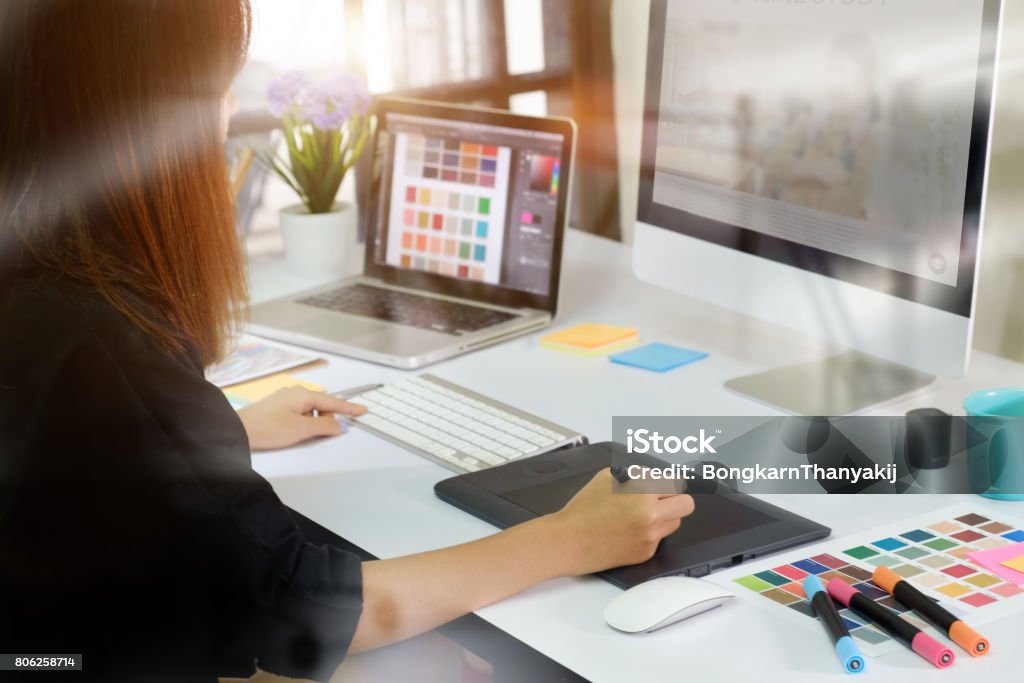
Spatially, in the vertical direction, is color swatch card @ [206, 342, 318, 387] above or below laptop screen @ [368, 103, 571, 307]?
below

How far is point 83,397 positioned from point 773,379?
2.78 ft

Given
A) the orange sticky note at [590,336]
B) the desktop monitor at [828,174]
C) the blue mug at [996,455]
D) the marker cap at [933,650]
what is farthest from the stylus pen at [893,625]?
the orange sticky note at [590,336]

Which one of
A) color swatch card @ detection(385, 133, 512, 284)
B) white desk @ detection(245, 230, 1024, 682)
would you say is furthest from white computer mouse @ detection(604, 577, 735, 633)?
color swatch card @ detection(385, 133, 512, 284)

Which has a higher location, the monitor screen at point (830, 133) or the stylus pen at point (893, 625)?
the monitor screen at point (830, 133)

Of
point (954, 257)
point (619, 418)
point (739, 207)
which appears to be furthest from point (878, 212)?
point (619, 418)

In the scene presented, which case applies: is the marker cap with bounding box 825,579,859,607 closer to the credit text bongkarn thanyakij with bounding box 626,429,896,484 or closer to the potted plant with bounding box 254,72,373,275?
the credit text bongkarn thanyakij with bounding box 626,429,896,484

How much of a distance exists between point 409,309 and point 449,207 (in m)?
0.17

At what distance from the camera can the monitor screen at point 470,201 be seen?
64.6 inches

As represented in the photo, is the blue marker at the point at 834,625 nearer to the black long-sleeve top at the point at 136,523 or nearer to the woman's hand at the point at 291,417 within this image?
the black long-sleeve top at the point at 136,523

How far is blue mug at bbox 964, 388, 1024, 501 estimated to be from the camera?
1064 millimetres

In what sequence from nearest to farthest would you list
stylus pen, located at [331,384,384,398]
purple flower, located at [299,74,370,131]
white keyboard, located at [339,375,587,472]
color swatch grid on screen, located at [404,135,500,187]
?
white keyboard, located at [339,375,587,472]
stylus pen, located at [331,384,384,398]
color swatch grid on screen, located at [404,135,500,187]
purple flower, located at [299,74,370,131]

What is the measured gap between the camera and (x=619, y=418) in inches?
51.8

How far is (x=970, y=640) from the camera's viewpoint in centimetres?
83

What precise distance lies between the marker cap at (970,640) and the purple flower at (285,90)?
132 centimetres
